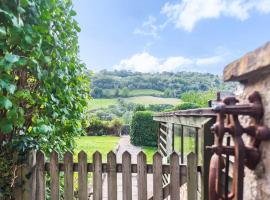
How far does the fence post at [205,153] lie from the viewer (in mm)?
2301

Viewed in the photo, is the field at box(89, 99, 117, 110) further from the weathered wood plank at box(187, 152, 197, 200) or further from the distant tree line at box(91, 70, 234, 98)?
the weathered wood plank at box(187, 152, 197, 200)

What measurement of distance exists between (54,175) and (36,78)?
87 cm

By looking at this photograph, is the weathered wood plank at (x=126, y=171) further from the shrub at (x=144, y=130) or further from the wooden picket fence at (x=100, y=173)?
the shrub at (x=144, y=130)

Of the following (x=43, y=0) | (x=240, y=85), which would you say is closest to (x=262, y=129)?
(x=240, y=85)

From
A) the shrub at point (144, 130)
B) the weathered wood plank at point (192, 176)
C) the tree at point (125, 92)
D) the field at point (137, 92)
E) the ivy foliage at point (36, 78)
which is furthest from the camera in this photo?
the tree at point (125, 92)

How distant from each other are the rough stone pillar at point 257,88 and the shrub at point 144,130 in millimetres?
15285

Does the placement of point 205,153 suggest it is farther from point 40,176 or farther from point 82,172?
point 40,176

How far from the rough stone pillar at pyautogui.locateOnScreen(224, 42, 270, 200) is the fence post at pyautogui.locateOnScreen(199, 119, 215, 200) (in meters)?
1.00

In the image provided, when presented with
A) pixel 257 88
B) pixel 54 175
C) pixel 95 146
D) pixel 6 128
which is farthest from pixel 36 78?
pixel 95 146

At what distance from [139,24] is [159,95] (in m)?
32.4

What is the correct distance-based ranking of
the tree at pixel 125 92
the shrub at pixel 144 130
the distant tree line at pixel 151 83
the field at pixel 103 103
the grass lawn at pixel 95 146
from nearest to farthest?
the grass lawn at pixel 95 146 < the shrub at pixel 144 130 < the field at pixel 103 103 < the distant tree line at pixel 151 83 < the tree at pixel 125 92

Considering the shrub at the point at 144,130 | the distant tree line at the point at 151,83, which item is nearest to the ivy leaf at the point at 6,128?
the shrub at the point at 144,130

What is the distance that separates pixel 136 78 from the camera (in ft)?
160

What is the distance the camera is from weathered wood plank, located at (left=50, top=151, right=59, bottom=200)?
2.67m
